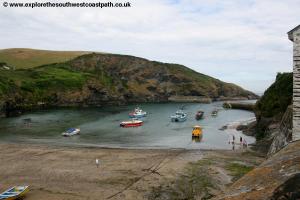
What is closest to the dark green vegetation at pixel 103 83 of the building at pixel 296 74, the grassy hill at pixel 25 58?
the grassy hill at pixel 25 58

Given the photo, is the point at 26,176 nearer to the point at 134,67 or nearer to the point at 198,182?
the point at 198,182

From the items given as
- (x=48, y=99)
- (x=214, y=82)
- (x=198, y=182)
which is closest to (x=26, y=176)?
(x=198, y=182)

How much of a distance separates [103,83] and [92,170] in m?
118

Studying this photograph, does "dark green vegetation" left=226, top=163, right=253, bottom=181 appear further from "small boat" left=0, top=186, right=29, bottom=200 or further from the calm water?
"small boat" left=0, top=186, right=29, bottom=200

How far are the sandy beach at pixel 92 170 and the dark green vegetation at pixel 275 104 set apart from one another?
1585 cm

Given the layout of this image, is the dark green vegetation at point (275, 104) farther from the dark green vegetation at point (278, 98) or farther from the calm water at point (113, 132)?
the calm water at point (113, 132)

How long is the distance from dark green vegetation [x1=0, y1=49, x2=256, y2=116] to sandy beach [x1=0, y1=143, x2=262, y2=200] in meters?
71.3

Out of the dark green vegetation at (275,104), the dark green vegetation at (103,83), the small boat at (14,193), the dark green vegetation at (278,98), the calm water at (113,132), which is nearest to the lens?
the small boat at (14,193)

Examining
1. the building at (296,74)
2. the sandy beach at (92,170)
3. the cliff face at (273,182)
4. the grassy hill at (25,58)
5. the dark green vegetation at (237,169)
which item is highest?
the grassy hill at (25,58)

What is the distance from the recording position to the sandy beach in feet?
96.5

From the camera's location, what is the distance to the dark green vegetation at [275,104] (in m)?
57.1

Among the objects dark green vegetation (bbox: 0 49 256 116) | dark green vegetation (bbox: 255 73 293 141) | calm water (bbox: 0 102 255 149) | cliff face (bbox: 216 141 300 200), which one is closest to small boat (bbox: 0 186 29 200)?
cliff face (bbox: 216 141 300 200)

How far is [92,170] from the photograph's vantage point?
1447 inches

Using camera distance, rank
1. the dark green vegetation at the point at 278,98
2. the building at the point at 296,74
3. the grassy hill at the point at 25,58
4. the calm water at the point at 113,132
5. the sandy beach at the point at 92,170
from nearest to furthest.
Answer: the building at the point at 296,74, the sandy beach at the point at 92,170, the dark green vegetation at the point at 278,98, the calm water at the point at 113,132, the grassy hill at the point at 25,58
